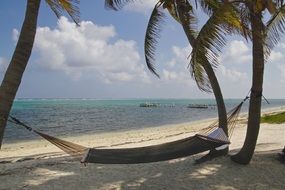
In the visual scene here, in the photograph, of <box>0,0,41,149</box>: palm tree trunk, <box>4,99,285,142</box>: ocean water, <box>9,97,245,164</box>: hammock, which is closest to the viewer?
<box>0,0,41,149</box>: palm tree trunk

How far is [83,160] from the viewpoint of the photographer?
650 cm

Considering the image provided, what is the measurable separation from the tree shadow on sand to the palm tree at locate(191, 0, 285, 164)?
1.54 feet

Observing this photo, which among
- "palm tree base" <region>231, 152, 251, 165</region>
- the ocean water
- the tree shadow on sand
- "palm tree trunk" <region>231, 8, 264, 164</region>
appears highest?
"palm tree trunk" <region>231, 8, 264, 164</region>

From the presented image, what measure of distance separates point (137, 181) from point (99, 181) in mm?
668

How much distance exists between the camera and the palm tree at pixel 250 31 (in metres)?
6.19

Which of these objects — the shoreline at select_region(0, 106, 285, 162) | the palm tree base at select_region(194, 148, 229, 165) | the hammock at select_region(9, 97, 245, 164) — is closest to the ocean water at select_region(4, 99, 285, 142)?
the shoreline at select_region(0, 106, 285, 162)

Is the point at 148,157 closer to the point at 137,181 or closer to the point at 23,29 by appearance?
the point at 137,181

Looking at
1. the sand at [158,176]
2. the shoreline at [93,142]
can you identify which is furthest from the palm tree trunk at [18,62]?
the shoreline at [93,142]

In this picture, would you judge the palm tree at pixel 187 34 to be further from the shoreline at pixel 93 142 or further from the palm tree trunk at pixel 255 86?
the shoreline at pixel 93 142

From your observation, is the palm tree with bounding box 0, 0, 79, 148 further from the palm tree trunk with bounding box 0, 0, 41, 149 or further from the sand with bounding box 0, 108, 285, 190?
the sand with bounding box 0, 108, 285, 190

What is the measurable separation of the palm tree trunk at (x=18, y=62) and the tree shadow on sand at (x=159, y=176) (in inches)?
89.7

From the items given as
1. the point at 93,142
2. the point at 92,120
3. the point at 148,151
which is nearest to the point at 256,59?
the point at 148,151

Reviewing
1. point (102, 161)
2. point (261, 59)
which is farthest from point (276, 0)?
point (102, 161)

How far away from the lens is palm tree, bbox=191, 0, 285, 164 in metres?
6.19
